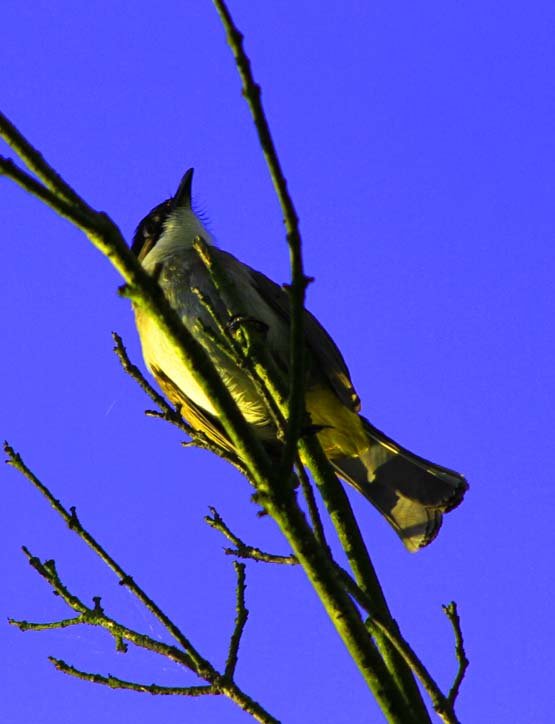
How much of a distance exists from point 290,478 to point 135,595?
90 centimetres

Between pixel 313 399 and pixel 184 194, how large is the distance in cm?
264

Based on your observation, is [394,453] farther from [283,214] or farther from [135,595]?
[283,214]

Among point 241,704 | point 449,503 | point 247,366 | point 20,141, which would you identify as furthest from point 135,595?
point 449,503

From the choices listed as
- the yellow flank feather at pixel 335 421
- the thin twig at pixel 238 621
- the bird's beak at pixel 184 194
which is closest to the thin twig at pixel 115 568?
the thin twig at pixel 238 621

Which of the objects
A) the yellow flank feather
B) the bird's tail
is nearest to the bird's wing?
the yellow flank feather

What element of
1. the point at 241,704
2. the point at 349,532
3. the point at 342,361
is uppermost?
the point at 342,361

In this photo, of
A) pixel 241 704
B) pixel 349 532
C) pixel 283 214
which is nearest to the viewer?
pixel 283 214

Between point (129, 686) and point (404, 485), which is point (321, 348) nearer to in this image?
point (404, 485)

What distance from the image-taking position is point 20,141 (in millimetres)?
2418

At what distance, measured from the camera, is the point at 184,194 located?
8.07 meters

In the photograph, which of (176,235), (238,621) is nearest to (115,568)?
(238,621)

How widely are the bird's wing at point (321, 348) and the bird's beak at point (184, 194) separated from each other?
1659 millimetres

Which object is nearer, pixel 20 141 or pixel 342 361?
pixel 20 141

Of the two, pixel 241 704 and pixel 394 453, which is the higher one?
pixel 394 453
